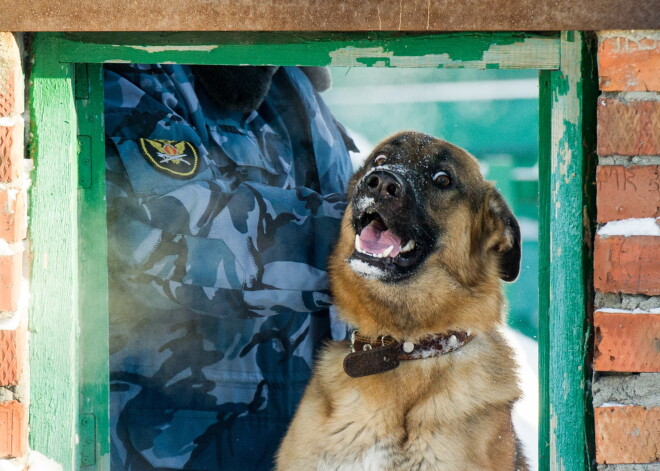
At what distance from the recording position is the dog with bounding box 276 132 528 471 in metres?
2.07

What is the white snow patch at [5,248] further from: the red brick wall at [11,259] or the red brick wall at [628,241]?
the red brick wall at [628,241]

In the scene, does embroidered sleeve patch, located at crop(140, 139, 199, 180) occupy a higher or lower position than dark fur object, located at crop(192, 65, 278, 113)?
lower

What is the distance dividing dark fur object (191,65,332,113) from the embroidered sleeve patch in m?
0.45

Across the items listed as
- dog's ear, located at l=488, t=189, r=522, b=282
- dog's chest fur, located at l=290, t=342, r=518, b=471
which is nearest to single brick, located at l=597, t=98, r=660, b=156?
dog's ear, located at l=488, t=189, r=522, b=282

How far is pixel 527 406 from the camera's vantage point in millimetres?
2518

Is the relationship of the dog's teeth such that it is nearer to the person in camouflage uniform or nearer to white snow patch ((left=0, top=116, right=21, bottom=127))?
the person in camouflage uniform

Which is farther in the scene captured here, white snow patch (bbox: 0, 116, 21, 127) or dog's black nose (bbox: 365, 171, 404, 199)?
dog's black nose (bbox: 365, 171, 404, 199)

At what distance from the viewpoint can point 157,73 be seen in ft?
9.94

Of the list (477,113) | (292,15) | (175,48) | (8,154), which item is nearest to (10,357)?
(8,154)

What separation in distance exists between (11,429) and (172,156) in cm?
123

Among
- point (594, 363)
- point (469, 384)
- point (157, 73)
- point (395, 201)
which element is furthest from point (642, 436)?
point (157, 73)

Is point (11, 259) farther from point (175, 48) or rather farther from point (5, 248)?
point (175, 48)

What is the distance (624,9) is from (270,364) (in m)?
2.01

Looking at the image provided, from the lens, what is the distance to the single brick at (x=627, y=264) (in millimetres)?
1713
